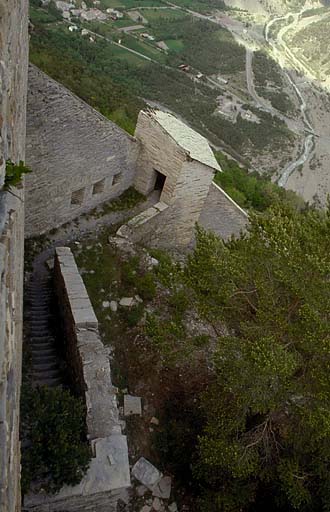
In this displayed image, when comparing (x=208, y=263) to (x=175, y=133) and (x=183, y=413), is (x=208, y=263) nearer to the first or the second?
(x=183, y=413)

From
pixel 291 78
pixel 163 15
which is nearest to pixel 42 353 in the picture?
pixel 291 78

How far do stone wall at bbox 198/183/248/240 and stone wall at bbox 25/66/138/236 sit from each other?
2526 mm

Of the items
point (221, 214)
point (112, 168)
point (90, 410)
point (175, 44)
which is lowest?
point (175, 44)

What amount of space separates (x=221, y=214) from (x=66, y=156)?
5.20 meters

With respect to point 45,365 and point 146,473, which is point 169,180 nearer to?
point 45,365

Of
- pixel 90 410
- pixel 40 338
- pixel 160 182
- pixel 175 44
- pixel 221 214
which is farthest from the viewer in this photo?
pixel 175 44

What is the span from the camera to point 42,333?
359 inches

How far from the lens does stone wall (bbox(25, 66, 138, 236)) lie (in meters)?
9.77

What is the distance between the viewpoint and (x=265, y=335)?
7336 millimetres

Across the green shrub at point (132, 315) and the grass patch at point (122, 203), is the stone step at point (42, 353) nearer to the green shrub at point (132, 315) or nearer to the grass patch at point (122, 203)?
the green shrub at point (132, 315)

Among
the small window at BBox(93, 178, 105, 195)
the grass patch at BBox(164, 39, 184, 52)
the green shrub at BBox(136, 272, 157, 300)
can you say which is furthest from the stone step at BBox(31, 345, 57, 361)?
the grass patch at BBox(164, 39, 184, 52)

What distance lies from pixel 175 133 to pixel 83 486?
8455mm

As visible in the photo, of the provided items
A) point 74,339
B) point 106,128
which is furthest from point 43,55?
point 74,339

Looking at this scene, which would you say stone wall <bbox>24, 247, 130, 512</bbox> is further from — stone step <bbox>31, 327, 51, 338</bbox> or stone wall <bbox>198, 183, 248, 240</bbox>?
stone wall <bbox>198, 183, 248, 240</bbox>
